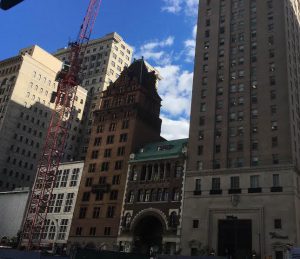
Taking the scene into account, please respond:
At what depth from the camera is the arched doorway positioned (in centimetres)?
8962

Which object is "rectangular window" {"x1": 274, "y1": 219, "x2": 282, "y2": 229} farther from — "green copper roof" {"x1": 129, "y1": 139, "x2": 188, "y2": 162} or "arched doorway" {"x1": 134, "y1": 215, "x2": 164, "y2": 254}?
"green copper roof" {"x1": 129, "y1": 139, "x2": 188, "y2": 162}

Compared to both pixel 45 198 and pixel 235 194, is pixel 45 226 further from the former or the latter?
pixel 235 194

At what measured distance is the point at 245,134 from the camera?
284ft

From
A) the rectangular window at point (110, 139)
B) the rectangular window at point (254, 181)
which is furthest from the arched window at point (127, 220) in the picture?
the rectangular window at point (254, 181)

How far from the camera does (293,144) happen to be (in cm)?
8150

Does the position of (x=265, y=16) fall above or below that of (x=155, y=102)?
above

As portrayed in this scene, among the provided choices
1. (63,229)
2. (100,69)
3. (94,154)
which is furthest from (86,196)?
(100,69)

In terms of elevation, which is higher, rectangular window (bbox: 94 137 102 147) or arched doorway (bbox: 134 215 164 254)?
rectangular window (bbox: 94 137 102 147)

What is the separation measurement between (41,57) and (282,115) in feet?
370

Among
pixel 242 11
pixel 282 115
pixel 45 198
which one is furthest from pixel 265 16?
pixel 45 198

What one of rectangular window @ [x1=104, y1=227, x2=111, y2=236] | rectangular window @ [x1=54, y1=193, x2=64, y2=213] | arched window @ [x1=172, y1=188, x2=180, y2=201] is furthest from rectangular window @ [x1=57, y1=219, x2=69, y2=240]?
arched window @ [x1=172, y1=188, x2=180, y2=201]

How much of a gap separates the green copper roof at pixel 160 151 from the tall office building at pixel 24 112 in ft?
201

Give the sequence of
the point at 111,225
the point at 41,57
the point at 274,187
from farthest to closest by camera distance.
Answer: the point at 41,57, the point at 111,225, the point at 274,187

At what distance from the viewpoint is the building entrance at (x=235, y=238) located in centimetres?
7600
